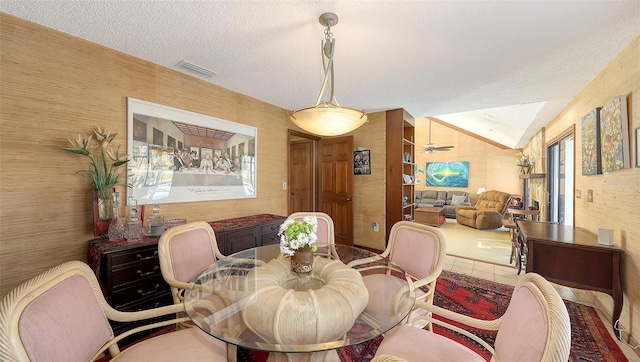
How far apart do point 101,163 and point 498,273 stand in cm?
482

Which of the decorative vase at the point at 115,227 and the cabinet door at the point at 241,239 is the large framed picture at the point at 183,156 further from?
the cabinet door at the point at 241,239

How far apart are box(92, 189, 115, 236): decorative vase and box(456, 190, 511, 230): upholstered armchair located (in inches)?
289

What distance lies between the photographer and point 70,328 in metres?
0.92

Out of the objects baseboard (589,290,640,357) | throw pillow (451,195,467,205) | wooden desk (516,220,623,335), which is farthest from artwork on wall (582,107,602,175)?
throw pillow (451,195,467,205)

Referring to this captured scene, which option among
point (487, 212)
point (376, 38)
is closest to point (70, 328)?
point (376, 38)

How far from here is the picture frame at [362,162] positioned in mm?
4211

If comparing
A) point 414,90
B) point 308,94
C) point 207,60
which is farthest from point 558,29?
point 207,60

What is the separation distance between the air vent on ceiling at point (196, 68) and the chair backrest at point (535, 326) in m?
2.99

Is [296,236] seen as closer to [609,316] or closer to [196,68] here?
[196,68]

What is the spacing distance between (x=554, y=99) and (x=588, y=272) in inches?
94.1

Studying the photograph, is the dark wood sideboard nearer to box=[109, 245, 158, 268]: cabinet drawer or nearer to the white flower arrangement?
box=[109, 245, 158, 268]: cabinet drawer

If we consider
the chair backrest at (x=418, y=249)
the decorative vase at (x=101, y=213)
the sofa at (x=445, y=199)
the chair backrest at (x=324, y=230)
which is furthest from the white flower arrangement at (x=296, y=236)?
the sofa at (x=445, y=199)

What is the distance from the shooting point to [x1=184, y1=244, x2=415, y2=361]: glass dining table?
3.32 ft

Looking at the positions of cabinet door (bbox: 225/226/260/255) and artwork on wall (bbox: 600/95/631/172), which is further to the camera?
cabinet door (bbox: 225/226/260/255)
